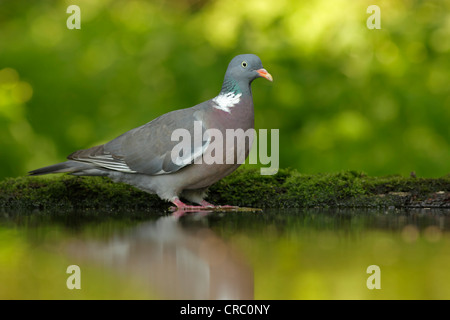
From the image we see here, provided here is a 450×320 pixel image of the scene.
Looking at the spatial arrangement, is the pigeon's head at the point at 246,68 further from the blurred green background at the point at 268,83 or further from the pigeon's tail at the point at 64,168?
the blurred green background at the point at 268,83

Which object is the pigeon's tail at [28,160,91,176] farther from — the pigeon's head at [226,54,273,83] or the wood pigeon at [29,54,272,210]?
the pigeon's head at [226,54,273,83]

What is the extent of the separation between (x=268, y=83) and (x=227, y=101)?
2.41m

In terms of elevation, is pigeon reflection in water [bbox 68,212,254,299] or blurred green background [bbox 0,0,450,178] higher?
blurred green background [bbox 0,0,450,178]

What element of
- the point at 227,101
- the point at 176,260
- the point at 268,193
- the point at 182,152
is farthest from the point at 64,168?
the point at 176,260

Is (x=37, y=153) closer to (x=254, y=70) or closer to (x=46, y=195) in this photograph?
(x=46, y=195)

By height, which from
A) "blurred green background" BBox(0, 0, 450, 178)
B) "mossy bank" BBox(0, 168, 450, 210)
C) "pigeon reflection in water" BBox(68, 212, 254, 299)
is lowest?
"pigeon reflection in water" BBox(68, 212, 254, 299)

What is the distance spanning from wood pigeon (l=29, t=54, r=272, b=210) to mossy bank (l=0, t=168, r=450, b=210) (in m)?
0.13

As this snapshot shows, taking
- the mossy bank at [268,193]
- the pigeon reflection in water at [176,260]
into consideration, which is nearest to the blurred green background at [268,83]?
the mossy bank at [268,193]

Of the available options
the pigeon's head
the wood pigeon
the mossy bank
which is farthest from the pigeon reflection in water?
the pigeon's head

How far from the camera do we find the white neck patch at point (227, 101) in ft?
12.2

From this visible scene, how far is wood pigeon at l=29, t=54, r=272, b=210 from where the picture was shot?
3.63 metres

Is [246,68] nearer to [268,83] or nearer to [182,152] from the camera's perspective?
[182,152]

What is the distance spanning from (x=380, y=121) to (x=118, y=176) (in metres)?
2.91

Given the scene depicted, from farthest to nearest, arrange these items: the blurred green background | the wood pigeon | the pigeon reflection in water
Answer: the blurred green background
the wood pigeon
the pigeon reflection in water
